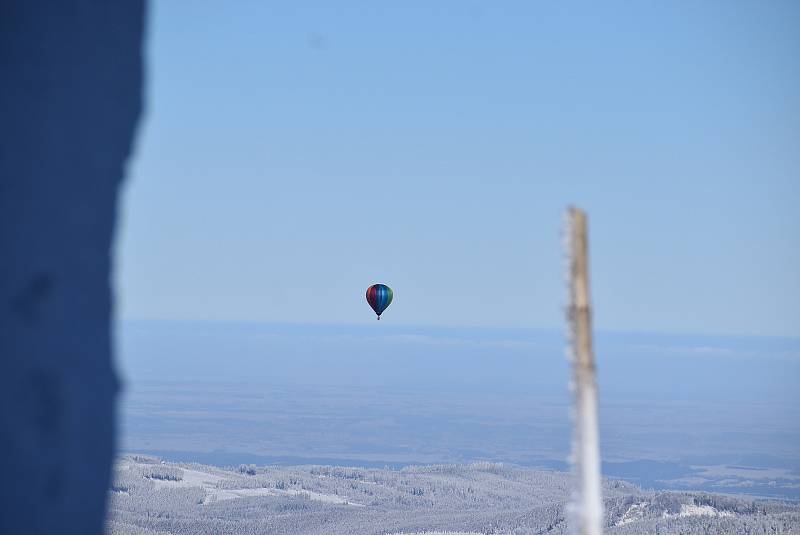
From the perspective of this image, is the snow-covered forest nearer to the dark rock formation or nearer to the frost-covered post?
the frost-covered post

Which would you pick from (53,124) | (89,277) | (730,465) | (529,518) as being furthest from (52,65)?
(730,465)

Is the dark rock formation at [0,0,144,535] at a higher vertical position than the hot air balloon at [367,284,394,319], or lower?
lower

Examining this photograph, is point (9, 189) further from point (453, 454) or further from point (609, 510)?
point (453, 454)

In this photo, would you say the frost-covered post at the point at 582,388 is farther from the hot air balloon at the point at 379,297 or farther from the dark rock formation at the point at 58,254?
the hot air balloon at the point at 379,297

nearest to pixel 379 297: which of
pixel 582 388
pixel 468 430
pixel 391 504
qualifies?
pixel 582 388

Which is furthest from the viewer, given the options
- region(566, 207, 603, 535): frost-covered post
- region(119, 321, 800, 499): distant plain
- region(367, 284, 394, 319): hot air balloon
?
region(119, 321, 800, 499): distant plain

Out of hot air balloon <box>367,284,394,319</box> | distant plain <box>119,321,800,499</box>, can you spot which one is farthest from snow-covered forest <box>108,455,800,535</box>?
distant plain <box>119,321,800,499</box>
